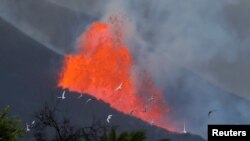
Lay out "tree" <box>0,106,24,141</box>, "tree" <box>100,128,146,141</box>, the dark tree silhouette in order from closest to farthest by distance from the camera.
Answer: "tree" <box>100,128,146,141</box> < "tree" <box>0,106,24,141</box> < the dark tree silhouette

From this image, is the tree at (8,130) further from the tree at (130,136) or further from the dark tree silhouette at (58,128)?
the dark tree silhouette at (58,128)

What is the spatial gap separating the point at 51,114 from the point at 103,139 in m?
21.1

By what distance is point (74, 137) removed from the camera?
48.9 m

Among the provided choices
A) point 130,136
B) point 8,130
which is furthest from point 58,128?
point 130,136

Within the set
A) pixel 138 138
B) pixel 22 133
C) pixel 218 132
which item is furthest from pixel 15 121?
pixel 218 132

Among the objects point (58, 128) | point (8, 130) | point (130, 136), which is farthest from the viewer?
point (58, 128)

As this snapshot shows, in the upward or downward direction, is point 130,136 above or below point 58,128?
below

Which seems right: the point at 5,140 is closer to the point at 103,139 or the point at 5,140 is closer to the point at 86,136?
the point at 103,139

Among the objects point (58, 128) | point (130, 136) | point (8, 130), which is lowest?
point (130, 136)

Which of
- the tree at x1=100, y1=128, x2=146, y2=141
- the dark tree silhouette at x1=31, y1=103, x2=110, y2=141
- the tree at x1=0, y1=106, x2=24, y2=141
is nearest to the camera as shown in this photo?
the tree at x1=100, y1=128, x2=146, y2=141

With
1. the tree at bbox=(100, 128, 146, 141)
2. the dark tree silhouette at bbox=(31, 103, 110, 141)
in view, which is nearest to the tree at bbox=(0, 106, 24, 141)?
the tree at bbox=(100, 128, 146, 141)

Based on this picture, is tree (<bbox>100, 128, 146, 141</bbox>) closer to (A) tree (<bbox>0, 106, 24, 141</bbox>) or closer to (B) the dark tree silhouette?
(A) tree (<bbox>0, 106, 24, 141</bbox>)

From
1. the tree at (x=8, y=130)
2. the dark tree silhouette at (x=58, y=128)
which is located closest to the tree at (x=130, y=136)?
the tree at (x=8, y=130)

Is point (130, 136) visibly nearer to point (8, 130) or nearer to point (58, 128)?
point (8, 130)
